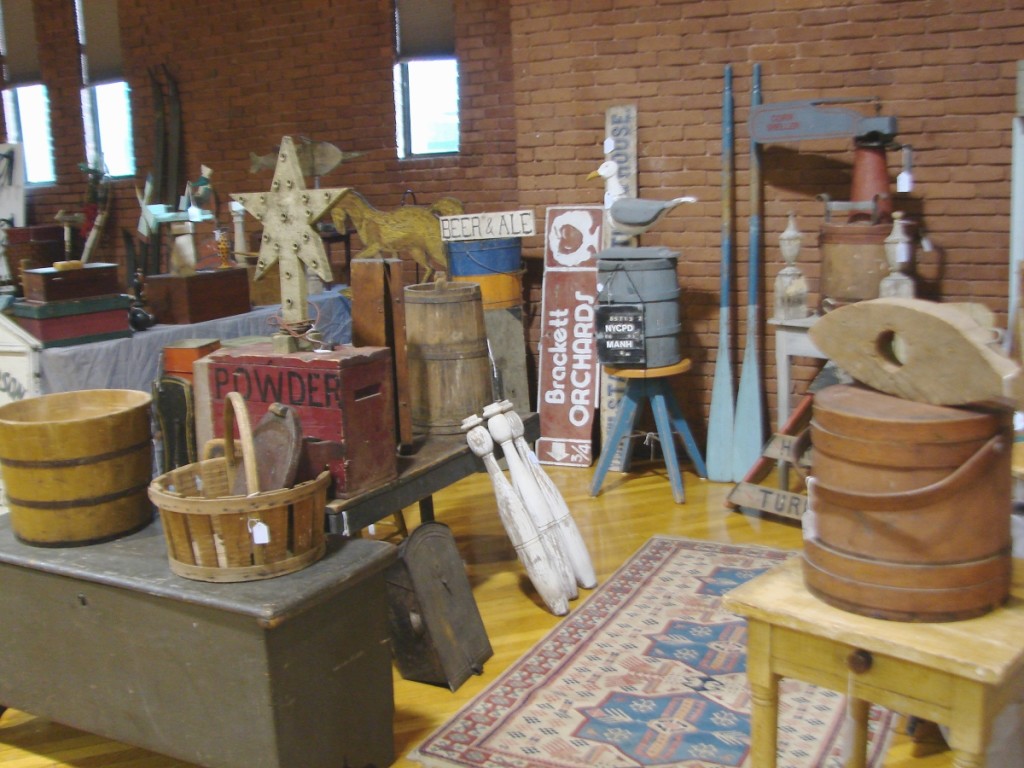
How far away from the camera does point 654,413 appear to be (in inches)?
188

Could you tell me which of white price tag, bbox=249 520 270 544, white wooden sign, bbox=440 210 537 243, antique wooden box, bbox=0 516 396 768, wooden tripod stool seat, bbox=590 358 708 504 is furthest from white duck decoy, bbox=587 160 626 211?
white price tag, bbox=249 520 270 544

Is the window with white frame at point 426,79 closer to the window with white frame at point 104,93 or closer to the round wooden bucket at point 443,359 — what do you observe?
the window with white frame at point 104,93

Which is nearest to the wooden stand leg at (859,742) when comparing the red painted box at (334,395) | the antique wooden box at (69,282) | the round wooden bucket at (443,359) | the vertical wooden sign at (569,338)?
the red painted box at (334,395)

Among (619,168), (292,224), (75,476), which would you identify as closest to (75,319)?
(292,224)

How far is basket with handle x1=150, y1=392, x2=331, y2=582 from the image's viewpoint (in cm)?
240

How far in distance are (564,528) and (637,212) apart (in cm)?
166

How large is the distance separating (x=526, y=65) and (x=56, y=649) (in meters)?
3.92

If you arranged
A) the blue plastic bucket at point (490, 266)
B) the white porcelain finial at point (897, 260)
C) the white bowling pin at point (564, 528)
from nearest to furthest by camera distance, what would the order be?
the white bowling pin at point (564, 528) < the white porcelain finial at point (897, 260) < the blue plastic bucket at point (490, 266)

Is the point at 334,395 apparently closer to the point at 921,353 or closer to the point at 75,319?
the point at 75,319

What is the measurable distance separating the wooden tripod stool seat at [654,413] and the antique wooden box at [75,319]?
2171 millimetres

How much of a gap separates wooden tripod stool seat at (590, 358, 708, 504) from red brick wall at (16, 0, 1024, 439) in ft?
1.93

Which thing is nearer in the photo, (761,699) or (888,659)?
(888,659)

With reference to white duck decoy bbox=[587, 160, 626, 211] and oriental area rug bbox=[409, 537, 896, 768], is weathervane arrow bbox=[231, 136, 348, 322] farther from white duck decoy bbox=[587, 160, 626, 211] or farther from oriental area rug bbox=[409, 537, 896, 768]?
white duck decoy bbox=[587, 160, 626, 211]

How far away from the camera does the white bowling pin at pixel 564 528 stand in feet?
12.1
